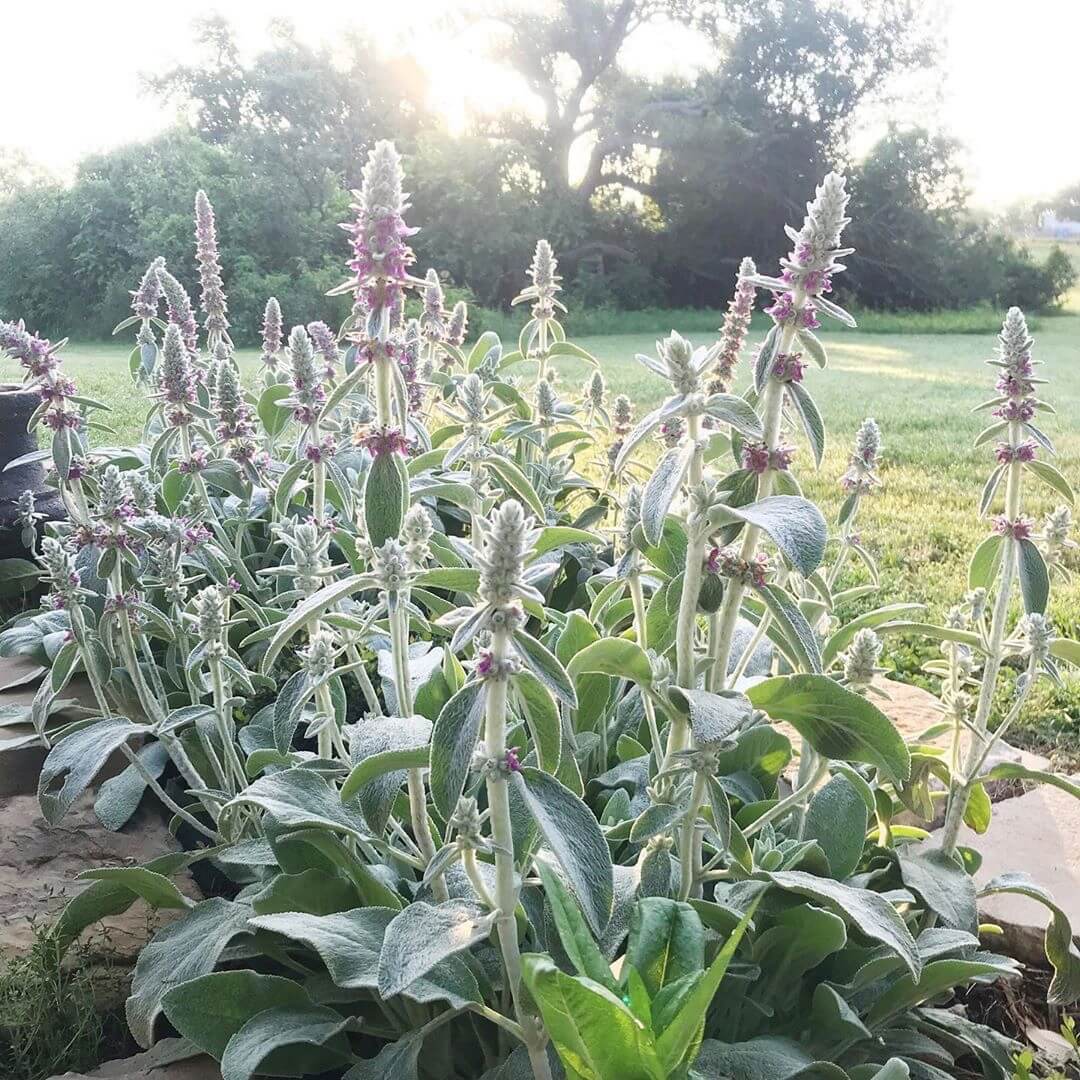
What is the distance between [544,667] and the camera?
2.69ft

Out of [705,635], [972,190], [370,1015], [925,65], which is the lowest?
[370,1015]

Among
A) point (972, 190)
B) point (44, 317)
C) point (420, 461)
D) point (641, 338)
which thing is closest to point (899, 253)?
point (972, 190)

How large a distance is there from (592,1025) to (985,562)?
2.72 feet

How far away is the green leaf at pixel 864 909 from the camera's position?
3.17 feet

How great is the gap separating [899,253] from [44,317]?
6.62m

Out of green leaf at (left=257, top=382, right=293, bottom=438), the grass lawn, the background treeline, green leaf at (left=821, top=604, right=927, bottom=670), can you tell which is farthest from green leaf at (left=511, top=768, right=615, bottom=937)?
the background treeline

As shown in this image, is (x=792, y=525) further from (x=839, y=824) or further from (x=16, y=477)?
(x=16, y=477)

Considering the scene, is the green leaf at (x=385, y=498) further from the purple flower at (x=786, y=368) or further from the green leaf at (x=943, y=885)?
the green leaf at (x=943, y=885)

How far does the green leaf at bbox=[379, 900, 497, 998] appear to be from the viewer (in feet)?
2.68

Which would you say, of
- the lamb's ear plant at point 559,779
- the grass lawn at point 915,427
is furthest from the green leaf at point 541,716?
the grass lawn at point 915,427

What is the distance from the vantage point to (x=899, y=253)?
28.0ft

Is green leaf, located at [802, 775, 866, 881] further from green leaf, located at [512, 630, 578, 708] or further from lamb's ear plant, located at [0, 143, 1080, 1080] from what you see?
green leaf, located at [512, 630, 578, 708]

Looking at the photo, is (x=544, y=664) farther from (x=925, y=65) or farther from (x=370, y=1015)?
(x=925, y=65)

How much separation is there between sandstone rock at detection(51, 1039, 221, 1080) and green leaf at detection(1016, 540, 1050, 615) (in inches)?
43.0
